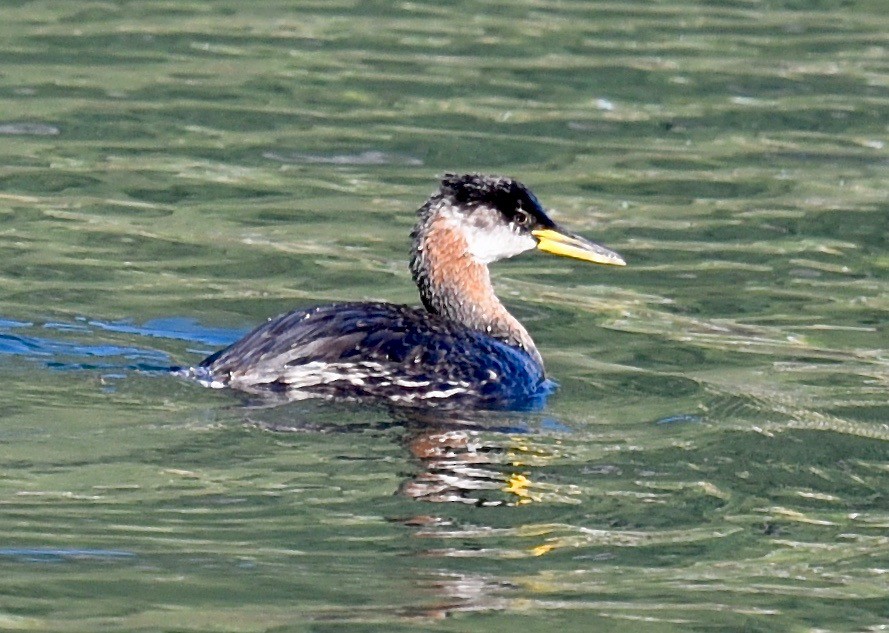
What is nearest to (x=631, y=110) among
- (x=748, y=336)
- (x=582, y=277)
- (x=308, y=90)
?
(x=308, y=90)

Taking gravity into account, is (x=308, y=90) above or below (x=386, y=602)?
above

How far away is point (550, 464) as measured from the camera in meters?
7.57

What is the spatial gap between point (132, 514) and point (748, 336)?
4239 mm

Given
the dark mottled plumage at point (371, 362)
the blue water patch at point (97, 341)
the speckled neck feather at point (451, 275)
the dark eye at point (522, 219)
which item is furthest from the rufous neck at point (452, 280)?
the blue water patch at point (97, 341)

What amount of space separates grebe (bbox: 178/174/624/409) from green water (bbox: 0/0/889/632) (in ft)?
0.72

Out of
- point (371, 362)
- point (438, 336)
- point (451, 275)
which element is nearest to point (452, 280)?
point (451, 275)

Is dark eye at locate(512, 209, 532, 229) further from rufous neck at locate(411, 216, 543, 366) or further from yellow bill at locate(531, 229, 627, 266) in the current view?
rufous neck at locate(411, 216, 543, 366)

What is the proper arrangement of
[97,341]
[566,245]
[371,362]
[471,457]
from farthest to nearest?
1. [566,245]
2. [97,341]
3. [371,362]
4. [471,457]

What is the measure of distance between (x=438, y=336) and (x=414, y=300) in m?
1.78

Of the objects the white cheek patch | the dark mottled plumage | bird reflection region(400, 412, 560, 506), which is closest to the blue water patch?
the dark mottled plumage

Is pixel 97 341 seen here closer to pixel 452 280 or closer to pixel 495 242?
pixel 452 280

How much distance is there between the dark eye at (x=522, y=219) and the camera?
9688mm

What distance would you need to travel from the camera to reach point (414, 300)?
35.0 ft

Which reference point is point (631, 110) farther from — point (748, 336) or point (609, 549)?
point (609, 549)
